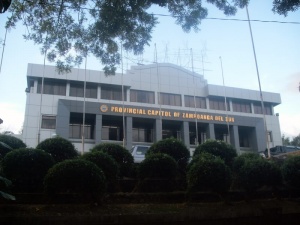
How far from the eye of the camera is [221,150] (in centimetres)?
885

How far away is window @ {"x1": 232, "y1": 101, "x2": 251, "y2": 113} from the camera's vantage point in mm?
35812

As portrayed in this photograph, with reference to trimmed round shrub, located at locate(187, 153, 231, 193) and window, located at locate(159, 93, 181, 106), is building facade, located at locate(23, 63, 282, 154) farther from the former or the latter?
trimmed round shrub, located at locate(187, 153, 231, 193)

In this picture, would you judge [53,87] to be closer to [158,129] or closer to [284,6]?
[158,129]

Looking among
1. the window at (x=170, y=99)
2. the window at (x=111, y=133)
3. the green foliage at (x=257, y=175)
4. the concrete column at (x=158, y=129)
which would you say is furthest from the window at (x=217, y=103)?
the green foliage at (x=257, y=175)

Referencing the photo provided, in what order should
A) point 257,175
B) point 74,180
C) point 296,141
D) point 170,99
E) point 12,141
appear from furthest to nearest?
point 296,141, point 170,99, point 12,141, point 257,175, point 74,180

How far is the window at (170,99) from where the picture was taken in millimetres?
33147

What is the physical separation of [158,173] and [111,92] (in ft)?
79.9

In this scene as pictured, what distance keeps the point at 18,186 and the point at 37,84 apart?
24177 millimetres

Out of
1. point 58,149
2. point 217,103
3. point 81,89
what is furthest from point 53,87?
point 58,149

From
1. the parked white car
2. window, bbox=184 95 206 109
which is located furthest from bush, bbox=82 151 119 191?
window, bbox=184 95 206 109

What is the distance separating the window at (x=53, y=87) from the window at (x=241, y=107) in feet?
64.3

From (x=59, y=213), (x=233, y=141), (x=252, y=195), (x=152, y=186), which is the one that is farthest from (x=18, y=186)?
(x=233, y=141)

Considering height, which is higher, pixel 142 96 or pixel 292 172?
pixel 142 96

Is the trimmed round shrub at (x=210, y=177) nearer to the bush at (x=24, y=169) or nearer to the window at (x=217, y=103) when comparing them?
the bush at (x=24, y=169)
